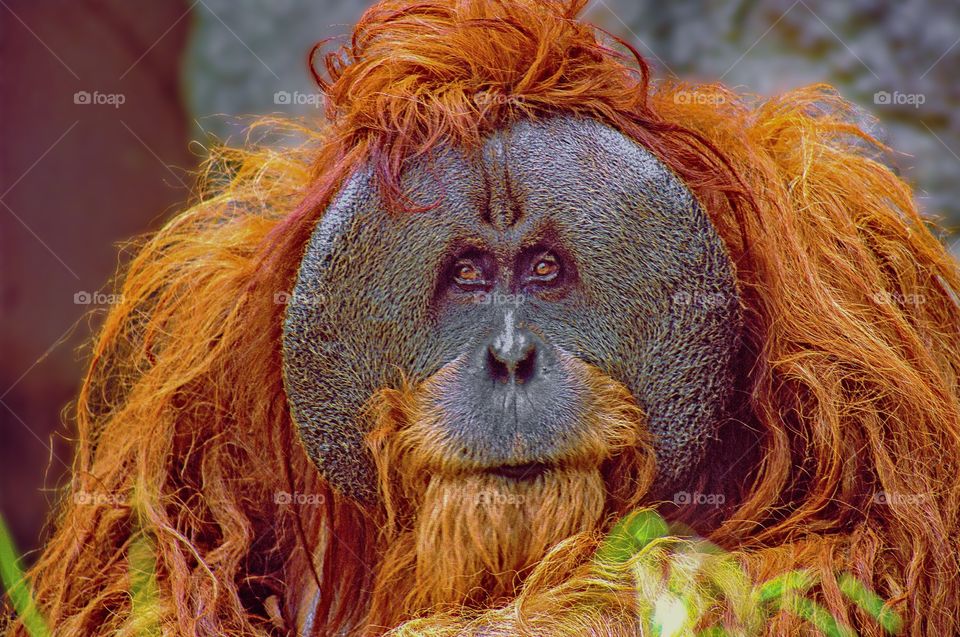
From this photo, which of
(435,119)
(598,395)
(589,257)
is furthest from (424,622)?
(435,119)

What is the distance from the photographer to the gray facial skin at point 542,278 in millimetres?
1614

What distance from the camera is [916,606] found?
1551 millimetres

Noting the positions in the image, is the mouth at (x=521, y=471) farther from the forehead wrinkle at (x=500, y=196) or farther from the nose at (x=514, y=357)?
the forehead wrinkle at (x=500, y=196)

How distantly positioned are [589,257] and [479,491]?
33 centimetres

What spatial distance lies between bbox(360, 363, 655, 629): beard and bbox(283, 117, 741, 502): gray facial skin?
1.6 inches

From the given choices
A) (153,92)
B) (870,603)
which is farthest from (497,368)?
(153,92)

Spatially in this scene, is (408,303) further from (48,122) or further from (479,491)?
(48,122)

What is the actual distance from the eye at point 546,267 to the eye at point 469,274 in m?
0.07

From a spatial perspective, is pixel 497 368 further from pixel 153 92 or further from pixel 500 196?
pixel 153 92

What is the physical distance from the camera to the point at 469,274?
1.63 m

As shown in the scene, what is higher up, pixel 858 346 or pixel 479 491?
pixel 858 346

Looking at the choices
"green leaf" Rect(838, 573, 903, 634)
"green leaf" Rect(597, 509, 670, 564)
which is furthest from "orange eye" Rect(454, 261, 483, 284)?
"green leaf" Rect(838, 573, 903, 634)

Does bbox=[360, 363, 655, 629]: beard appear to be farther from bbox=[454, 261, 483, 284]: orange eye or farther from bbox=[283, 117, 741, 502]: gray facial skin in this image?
bbox=[454, 261, 483, 284]: orange eye

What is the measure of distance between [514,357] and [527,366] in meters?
0.02
